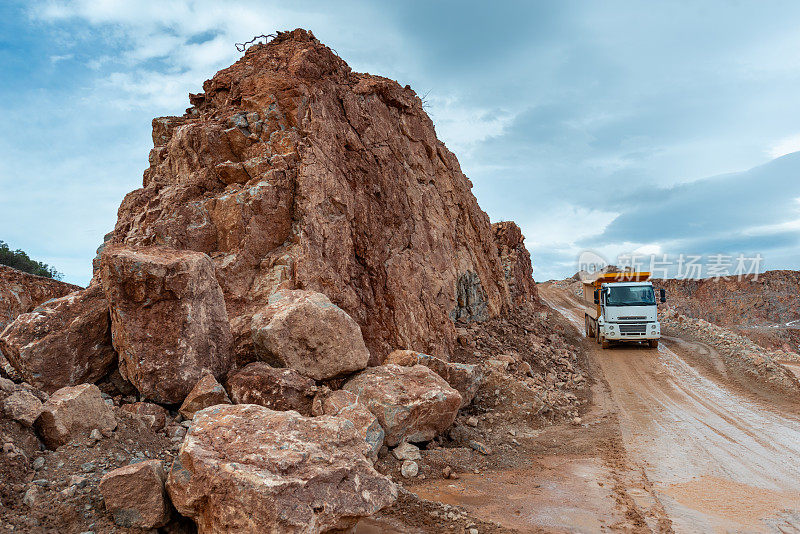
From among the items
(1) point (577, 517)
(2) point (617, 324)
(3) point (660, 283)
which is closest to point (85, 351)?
(1) point (577, 517)

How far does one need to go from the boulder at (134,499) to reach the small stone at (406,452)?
3665 millimetres

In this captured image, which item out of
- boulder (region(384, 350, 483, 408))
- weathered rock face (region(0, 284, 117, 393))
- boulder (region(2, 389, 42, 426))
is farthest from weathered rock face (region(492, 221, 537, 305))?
boulder (region(2, 389, 42, 426))

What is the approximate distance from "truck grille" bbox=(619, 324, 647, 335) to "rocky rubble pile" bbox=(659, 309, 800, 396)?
276 centimetres

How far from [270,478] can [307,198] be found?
767 cm

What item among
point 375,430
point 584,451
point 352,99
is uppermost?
point 352,99

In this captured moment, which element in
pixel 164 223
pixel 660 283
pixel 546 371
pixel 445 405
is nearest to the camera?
pixel 445 405

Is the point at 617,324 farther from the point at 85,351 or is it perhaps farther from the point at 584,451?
the point at 85,351

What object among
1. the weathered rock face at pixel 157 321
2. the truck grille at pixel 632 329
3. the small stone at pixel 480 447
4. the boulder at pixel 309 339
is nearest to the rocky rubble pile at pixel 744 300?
the truck grille at pixel 632 329

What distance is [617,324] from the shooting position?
19000 millimetres

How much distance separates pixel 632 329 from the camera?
1892cm

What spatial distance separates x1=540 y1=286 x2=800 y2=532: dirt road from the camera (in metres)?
6.09

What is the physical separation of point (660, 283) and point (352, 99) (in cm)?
4564

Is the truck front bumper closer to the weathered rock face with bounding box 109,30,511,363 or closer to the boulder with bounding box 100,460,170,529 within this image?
the weathered rock face with bounding box 109,30,511,363

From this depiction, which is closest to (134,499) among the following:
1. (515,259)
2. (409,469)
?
(409,469)
